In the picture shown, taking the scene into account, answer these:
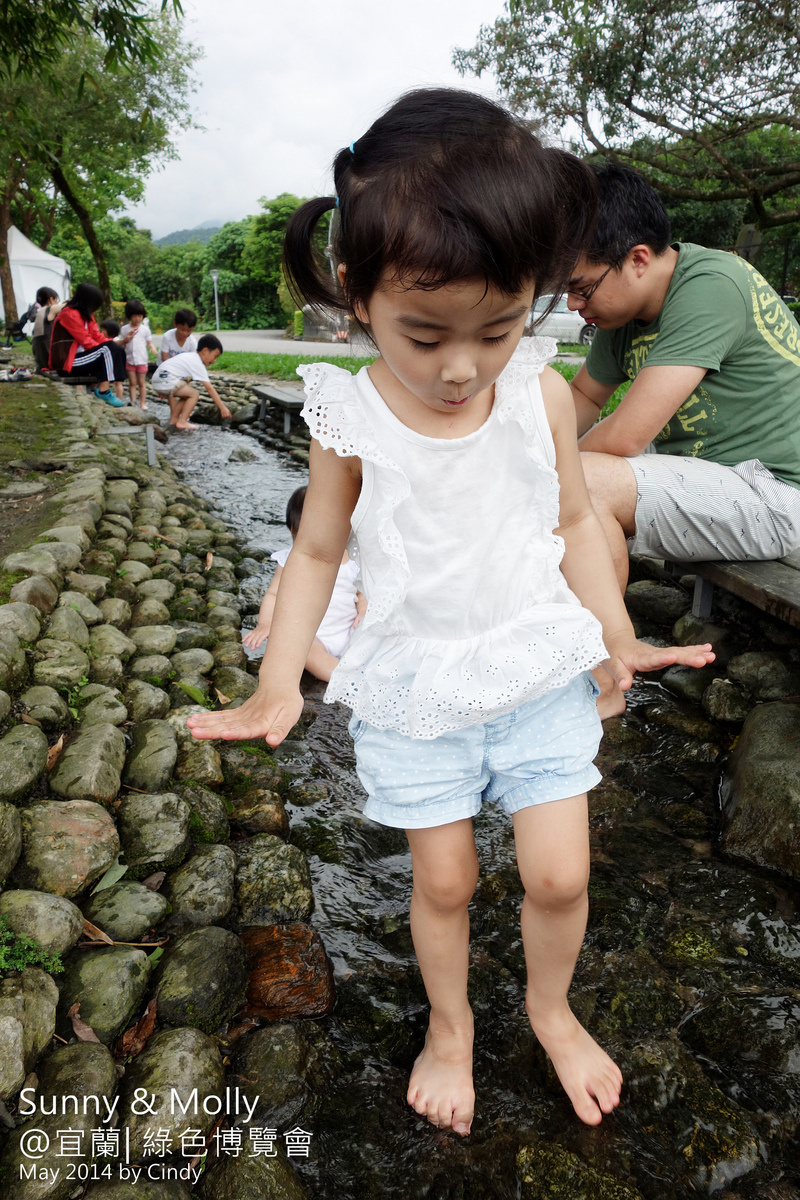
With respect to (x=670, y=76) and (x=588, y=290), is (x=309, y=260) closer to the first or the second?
(x=588, y=290)

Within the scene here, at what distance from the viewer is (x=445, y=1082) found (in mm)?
1434

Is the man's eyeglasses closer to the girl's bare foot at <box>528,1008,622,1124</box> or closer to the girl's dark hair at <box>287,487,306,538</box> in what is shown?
the girl's dark hair at <box>287,487,306,538</box>

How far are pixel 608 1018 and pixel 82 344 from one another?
8.09 metres

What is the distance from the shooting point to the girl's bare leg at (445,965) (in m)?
1.40

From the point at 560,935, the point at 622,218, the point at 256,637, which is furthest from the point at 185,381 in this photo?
the point at 560,935

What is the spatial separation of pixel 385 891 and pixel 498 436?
1162 millimetres

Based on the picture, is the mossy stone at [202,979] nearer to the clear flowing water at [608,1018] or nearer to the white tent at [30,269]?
the clear flowing water at [608,1018]

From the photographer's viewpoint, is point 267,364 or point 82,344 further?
point 267,364

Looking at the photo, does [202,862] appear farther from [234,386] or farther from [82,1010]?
[234,386]

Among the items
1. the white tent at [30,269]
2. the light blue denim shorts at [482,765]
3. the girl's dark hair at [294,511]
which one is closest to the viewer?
the light blue denim shorts at [482,765]

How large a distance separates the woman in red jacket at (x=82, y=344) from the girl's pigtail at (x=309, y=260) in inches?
278

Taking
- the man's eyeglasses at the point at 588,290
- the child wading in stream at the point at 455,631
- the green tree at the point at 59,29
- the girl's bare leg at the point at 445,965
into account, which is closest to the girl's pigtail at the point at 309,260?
the child wading in stream at the point at 455,631

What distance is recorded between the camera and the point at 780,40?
31.6 ft

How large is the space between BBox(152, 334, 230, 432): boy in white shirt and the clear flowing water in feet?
25.3
